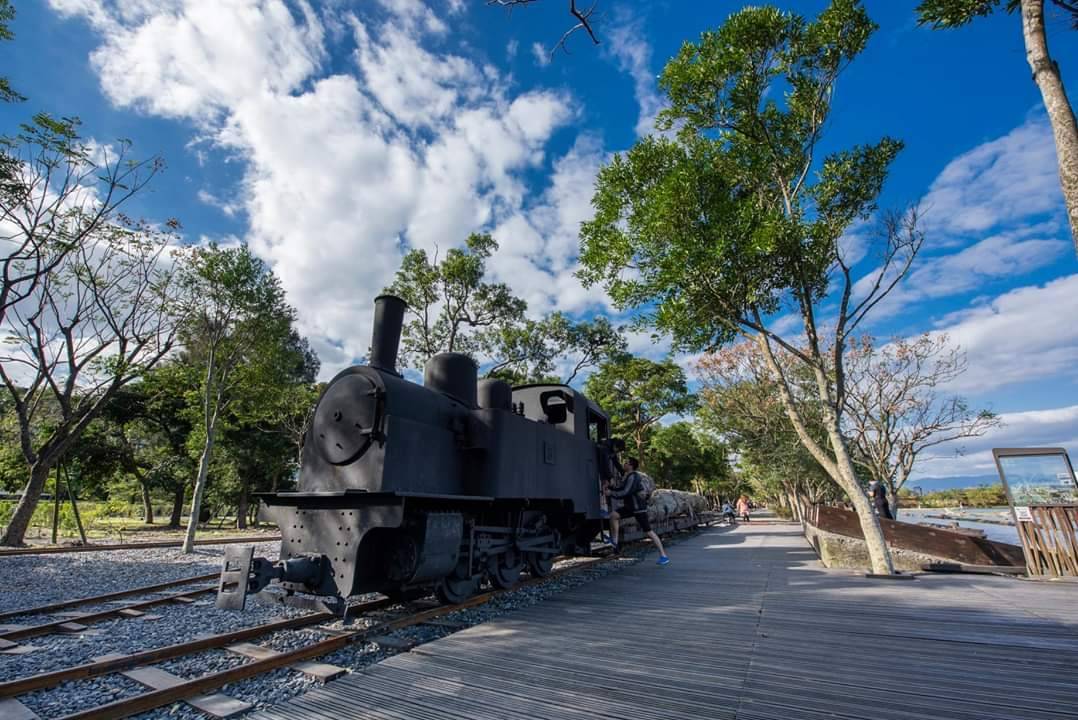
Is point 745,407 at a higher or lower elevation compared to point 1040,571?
higher

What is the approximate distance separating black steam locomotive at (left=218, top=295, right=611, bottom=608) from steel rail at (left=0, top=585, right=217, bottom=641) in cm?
234

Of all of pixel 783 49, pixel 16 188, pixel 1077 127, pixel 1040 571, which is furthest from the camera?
pixel 16 188

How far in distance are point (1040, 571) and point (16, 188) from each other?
68.9ft

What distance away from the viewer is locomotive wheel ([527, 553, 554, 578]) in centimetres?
736

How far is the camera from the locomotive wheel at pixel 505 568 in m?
6.45

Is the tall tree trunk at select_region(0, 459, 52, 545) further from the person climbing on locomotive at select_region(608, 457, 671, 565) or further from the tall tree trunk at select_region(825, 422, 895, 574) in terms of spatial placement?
the tall tree trunk at select_region(825, 422, 895, 574)

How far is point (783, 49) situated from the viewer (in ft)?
27.1

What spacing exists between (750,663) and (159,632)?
217 inches

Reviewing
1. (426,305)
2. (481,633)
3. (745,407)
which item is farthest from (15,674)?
(745,407)

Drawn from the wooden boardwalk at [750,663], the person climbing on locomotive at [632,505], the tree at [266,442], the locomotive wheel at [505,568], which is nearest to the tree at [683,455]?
the person climbing on locomotive at [632,505]

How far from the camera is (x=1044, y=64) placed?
4.84m

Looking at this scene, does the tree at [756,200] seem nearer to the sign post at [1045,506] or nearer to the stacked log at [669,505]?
the sign post at [1045,506]

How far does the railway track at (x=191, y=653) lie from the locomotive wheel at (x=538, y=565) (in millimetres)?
2201

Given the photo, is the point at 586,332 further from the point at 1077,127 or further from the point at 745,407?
the point at 1077,127
